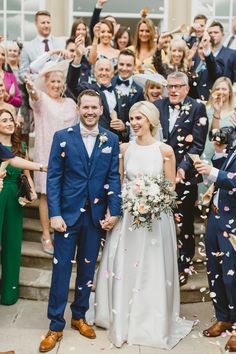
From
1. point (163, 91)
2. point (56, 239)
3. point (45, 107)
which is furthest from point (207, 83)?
point (56, 239)

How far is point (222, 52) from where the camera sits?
780cm

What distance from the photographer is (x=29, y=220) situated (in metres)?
7.27

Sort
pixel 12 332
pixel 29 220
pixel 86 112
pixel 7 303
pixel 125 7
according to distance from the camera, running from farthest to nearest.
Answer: pixel 125 7 < pixel 29 220 < pixel 7 303 < pixel 12 332 < pixel 86 112

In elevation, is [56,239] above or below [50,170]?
below

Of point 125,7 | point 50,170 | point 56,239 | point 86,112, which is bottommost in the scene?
point 56,239

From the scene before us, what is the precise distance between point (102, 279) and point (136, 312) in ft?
1.41

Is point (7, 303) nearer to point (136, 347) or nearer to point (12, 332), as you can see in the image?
point (12, 332)

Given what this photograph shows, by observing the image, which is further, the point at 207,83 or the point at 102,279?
the point at 207,83

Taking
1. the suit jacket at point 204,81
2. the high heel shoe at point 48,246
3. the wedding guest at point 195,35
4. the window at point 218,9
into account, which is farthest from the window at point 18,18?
the high heel shoe at point 48,246

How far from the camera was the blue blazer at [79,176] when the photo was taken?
5.22 m

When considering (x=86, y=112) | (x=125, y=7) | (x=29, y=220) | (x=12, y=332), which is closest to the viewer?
(x=86, y=112)

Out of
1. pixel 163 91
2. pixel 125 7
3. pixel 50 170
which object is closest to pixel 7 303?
pixel 50 170

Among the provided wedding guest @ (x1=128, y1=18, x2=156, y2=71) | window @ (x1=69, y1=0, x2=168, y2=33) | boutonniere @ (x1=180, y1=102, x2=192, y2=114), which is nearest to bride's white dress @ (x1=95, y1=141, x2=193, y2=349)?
boutonniere @ (x1=180, y1=102, x2=192, y2=114)

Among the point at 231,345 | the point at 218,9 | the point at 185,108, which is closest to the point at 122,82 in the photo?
the point at 185,108
